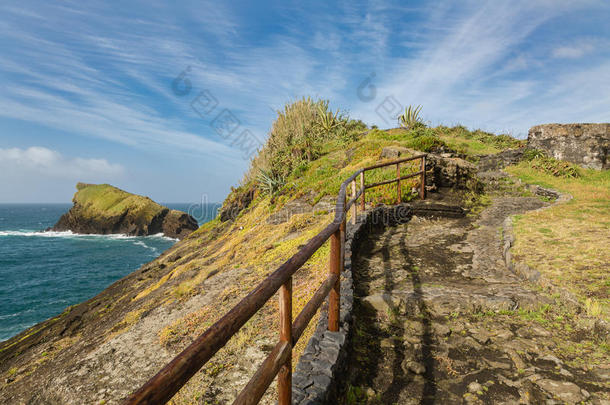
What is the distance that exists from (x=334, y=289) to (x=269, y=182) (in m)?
11.7

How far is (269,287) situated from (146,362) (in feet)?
12.0

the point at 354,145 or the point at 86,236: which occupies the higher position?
the point at 354,145

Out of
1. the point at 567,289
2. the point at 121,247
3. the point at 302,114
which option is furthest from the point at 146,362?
the point at 121,247

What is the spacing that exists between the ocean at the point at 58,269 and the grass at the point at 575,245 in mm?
20592

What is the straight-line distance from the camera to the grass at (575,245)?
383cm

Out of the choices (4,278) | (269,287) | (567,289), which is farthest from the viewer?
(4,278)

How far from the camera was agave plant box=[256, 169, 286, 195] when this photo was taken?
14.1m

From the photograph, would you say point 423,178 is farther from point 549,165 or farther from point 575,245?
point 549,165

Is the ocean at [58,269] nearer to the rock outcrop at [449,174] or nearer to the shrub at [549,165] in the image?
the rock outcrop at [449,174]

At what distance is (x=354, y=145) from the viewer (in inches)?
637

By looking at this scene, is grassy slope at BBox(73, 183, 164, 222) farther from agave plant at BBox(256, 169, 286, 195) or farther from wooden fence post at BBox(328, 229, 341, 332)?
wooden fence post at BBox(328, 229, 341, 332)

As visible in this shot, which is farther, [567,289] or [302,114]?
[302,114]

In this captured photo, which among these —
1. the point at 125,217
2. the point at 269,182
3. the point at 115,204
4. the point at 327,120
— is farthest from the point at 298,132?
the point at 115,204

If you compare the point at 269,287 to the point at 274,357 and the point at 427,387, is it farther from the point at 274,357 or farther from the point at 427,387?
the point at 427,387
